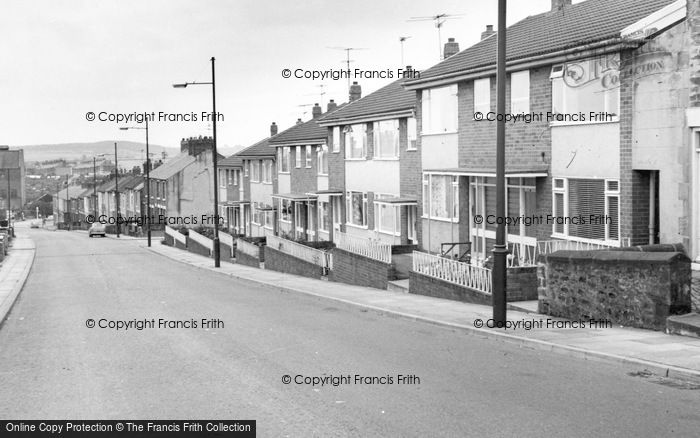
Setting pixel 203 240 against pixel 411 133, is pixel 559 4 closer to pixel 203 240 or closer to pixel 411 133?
pixel 411 133

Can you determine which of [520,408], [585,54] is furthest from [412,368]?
[585,54]

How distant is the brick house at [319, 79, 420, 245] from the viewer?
3055 centimetres

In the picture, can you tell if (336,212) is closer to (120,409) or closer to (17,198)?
(120,409)

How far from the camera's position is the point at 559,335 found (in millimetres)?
14414

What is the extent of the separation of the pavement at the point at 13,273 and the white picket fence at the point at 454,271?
1097 centimetres

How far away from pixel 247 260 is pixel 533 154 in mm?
24473

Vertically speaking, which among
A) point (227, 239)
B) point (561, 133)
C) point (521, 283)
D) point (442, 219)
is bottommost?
point (227, 239)

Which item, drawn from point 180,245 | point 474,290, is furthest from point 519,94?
point 180,245

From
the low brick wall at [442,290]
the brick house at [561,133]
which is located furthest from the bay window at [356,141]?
the low brick wall at [442,290]

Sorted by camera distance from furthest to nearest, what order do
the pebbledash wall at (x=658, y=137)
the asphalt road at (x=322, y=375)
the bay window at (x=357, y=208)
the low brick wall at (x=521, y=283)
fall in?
Answer: the bay window at (x=357, y=208) → the low brick wall at (x=521, y=283) → the pebbledash wall at (x=658, y=137) → the asphalt road at (x=322, y=375)

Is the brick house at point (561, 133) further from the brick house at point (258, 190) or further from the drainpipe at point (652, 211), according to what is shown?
the brick house at point (258, 190)

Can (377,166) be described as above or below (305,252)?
above

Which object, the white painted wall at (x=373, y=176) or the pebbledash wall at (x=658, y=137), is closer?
the pebbledash wall at (x=658, y=137)

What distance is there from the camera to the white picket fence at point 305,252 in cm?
3209
